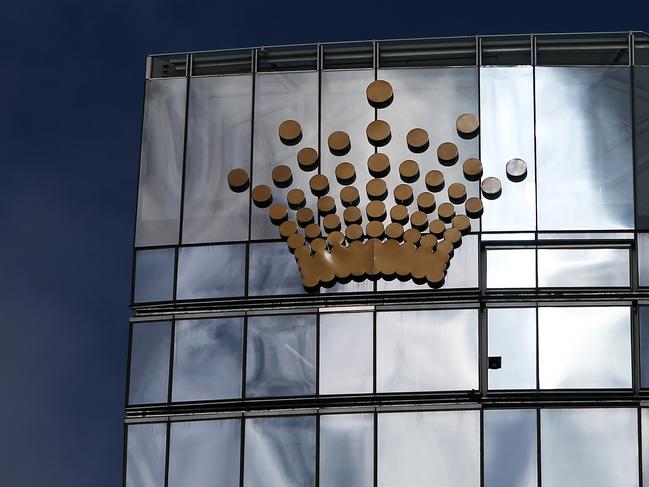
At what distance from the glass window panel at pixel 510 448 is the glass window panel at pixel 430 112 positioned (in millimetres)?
5489

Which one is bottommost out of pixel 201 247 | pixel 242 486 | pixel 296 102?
pixel 242 486

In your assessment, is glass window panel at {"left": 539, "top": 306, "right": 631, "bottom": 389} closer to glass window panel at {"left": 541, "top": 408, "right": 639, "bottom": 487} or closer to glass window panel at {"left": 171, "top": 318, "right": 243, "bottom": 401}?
glass window panel at {"left": 541, "top": 408, "right": 639, "bottom": 487}

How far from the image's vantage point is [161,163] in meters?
47.3

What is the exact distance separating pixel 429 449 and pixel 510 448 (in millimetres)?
1919

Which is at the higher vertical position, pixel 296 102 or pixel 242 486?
pixel 296 102

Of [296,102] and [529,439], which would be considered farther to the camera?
[296,102]

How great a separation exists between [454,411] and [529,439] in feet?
6.20

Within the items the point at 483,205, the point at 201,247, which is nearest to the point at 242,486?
the point at 201,247

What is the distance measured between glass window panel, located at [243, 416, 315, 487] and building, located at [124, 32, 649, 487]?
0.18 feet

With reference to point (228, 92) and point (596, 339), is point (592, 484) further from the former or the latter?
point (228, 92)

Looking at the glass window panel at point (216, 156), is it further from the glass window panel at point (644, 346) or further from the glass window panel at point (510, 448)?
the glass window panel at point (644, 346)

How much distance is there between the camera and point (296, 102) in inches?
1853

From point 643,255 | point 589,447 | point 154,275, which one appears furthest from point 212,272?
point 643,255

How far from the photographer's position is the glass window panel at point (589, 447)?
43062 mm
